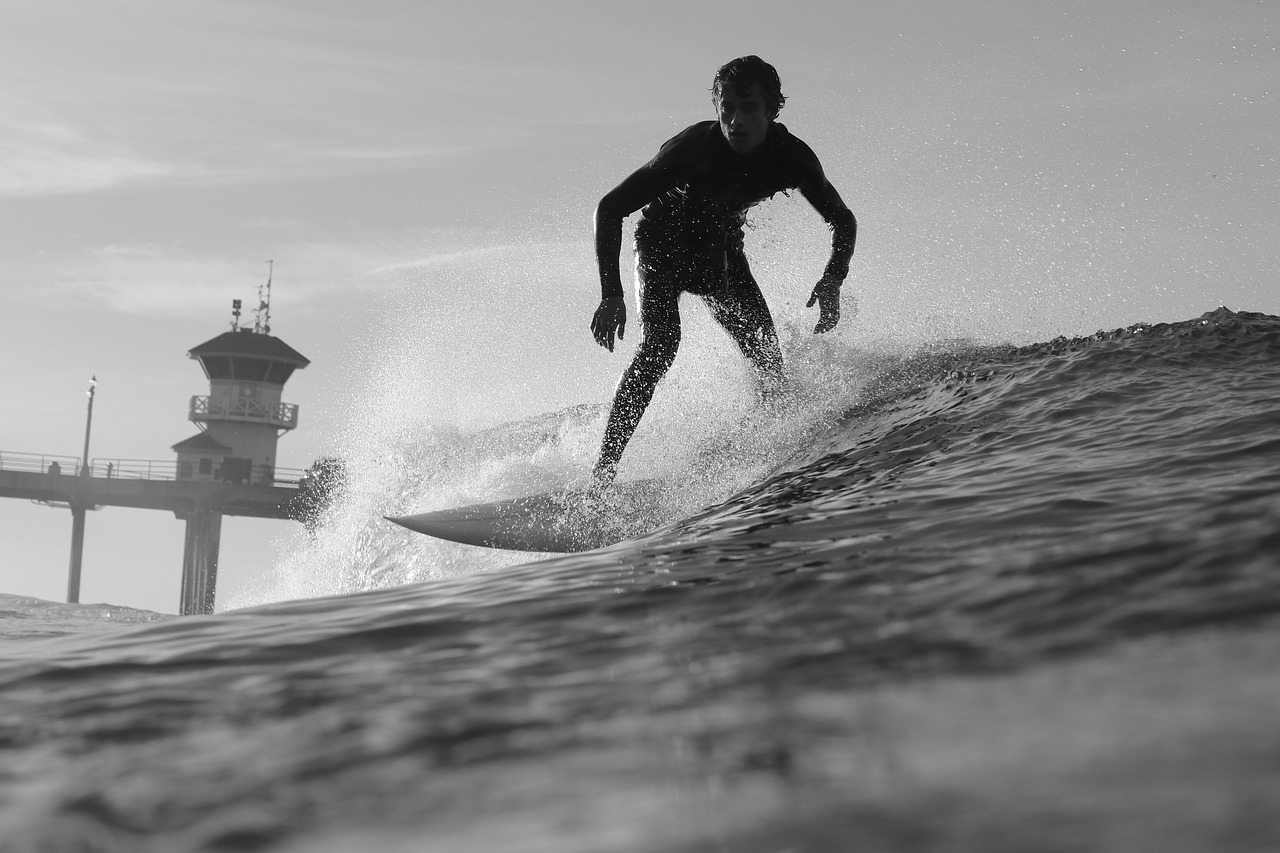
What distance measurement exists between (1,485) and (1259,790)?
36015mm

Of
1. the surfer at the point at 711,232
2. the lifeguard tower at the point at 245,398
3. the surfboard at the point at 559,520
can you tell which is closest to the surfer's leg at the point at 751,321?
the surfer at the point at 711,232

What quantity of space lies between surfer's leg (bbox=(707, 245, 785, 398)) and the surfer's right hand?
826 millimetres

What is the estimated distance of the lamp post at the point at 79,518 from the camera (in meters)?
32.4

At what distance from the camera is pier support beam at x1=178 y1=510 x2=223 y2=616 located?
31.4 meters

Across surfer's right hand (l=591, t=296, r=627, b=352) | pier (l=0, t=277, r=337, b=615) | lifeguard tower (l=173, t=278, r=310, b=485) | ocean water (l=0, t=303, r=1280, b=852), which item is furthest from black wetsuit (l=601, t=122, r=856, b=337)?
lifeguard tower (l=173, t=278, r=310, b=485)

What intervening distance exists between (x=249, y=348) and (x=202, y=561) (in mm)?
10306

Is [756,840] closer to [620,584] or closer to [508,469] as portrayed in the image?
[620,584]

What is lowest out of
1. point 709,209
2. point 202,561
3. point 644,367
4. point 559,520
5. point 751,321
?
point 202,561

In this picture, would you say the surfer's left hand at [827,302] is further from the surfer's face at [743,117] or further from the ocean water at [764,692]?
the ocean water at [764,692]

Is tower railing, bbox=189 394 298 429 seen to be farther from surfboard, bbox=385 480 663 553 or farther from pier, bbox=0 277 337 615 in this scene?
surfboard, bbox=385 480 663 553

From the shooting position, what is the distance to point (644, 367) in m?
5.56

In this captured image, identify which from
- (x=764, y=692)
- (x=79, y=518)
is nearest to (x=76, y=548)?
(x=79, y=518)

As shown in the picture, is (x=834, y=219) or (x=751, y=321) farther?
(x=751, y=321)

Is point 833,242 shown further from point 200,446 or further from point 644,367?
point 200,446
